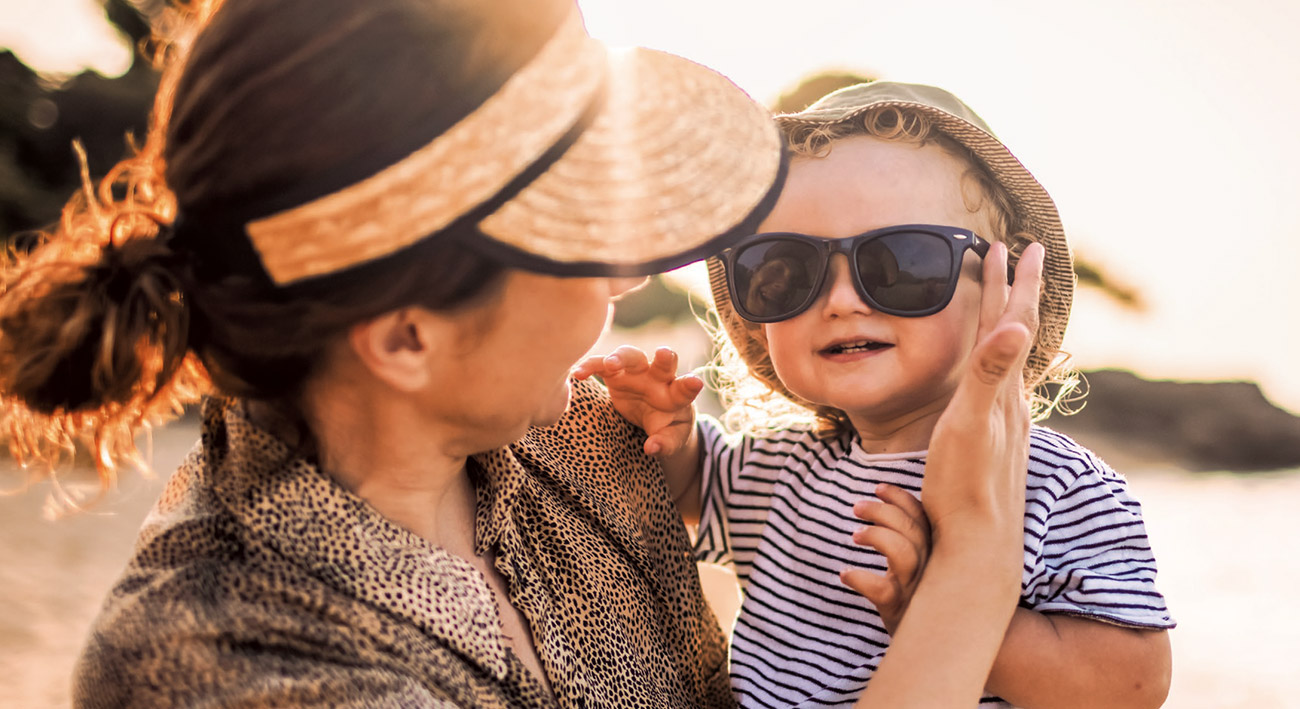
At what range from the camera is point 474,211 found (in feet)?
3.95

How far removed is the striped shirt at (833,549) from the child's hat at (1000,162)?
1.14 ft

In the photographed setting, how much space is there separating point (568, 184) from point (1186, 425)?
896cm

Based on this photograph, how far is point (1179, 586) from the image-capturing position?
5406mm

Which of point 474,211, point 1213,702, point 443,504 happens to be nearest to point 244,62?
point 474,211

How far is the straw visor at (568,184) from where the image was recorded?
120 cm

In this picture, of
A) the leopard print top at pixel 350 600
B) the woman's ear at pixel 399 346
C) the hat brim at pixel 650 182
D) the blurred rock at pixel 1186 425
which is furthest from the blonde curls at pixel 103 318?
the blurred rock at pixel 1186 425

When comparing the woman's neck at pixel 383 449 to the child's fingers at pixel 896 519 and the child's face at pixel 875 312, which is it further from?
the child's face at pixel 875 312

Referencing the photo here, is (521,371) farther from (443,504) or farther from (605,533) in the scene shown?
(605,533)

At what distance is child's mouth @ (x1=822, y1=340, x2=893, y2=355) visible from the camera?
2.03m

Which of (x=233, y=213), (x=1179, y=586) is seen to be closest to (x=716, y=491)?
(x=233, y=213)

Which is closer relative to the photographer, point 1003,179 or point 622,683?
point 622,683

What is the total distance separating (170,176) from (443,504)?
0.68m

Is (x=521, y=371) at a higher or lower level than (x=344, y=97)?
lower

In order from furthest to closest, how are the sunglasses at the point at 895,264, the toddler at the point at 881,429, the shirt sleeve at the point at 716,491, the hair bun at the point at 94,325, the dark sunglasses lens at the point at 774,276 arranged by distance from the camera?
the shirt sleeve at the point at 716,491 → the dark sunglasses lens at the point at 774,276 → the sunglasses at the point at 895,264 → the toddler at the point at 881,429 → the hair bun at the point at 94,325
